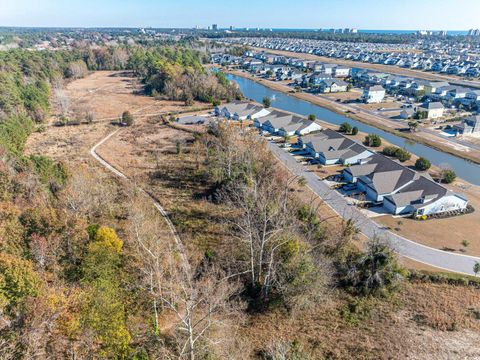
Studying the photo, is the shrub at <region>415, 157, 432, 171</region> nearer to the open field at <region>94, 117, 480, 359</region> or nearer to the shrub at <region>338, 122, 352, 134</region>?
the shrub at <region>338, 122, 352, 134</region>

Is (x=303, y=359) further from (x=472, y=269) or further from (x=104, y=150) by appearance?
(x=104, y=150)

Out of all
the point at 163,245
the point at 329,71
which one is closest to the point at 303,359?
the point at 163,245

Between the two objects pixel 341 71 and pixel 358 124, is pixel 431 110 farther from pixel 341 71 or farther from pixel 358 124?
pixel 341 71

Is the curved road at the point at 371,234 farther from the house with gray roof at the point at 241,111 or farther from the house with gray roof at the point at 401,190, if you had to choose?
the house with gray roof at the point at 241,111

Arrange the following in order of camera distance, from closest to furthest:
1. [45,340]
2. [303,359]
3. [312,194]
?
[45,340] < [303,359] < [312,194]

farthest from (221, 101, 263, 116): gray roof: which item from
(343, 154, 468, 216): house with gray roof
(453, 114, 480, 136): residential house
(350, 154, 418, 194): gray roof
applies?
(453, 114, 480, 136): residential house
